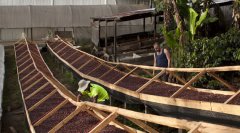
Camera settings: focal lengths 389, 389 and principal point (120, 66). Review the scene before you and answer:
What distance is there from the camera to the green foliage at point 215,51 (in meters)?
11.7

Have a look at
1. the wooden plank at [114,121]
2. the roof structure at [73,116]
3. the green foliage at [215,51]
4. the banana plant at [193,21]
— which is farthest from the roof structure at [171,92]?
the banana plant at [193,21]

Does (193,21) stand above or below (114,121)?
above

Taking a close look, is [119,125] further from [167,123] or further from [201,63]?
[201,63]

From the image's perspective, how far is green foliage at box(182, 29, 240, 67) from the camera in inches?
459

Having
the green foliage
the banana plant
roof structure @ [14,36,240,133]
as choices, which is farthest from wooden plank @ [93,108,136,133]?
the banana plant

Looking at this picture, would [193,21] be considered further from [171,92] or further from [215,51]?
[171,92]

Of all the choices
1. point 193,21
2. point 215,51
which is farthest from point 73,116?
point 193,21

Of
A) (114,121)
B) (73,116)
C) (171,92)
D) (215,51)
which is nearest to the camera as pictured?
(114,121)

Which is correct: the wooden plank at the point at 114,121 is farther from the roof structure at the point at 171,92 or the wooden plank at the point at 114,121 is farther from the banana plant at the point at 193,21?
the banana plant at the point at 193,21

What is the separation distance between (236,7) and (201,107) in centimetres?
542

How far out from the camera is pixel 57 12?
1026 inches

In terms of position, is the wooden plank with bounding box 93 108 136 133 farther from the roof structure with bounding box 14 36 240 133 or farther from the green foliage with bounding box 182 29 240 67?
the green foliage with bounding box 182 29 240 67

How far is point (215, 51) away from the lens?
11609mm

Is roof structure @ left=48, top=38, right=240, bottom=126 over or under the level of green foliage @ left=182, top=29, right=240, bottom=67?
under
